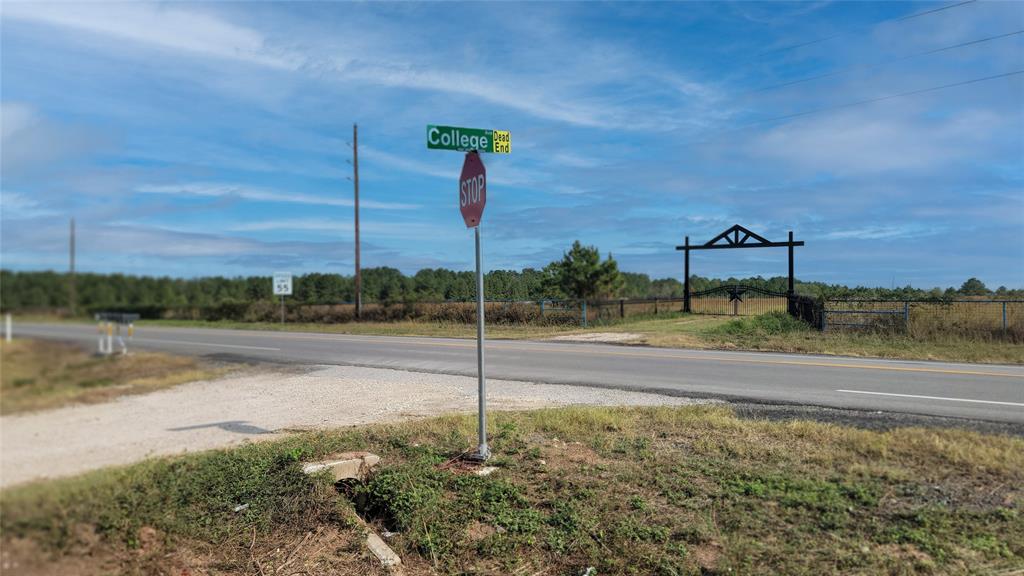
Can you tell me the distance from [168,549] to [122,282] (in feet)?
5.24

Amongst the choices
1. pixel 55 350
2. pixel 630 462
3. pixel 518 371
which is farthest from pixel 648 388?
pixel 55 350

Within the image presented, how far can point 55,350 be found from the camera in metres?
2.57

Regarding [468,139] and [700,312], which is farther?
[700,312]

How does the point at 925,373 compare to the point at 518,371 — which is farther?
the point at 518,371

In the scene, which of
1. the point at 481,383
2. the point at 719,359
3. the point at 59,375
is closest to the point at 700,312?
the point at 719,359

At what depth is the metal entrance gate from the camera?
2805 cm

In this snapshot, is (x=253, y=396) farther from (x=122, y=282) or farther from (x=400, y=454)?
(x=122, y=282)

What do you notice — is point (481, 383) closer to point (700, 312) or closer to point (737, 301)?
point (737, 301)

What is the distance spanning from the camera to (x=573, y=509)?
4562 mm

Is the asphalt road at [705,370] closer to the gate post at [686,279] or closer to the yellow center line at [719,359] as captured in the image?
the yellow center line at [719,359]

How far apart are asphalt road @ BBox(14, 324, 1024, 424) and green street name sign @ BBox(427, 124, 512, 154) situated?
2.40m

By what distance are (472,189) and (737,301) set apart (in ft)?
86.6

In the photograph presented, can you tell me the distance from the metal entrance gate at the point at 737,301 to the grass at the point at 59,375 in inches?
1083

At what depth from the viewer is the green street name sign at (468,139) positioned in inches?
217
